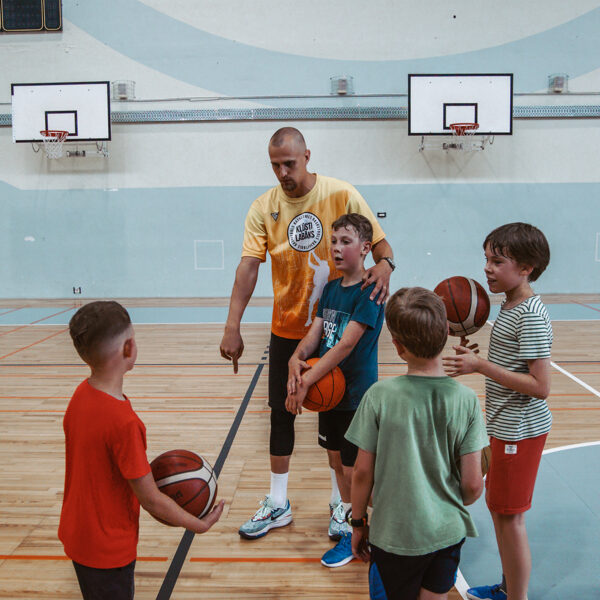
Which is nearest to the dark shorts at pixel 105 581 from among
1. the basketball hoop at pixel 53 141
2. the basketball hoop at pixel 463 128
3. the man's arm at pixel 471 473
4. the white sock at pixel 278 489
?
the man's arm at pixel 471 473

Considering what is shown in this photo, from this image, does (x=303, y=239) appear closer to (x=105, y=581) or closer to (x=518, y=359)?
(x=518, y=359)

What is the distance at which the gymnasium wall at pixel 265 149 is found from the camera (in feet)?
28.7

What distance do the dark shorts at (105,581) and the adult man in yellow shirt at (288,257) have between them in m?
1.02

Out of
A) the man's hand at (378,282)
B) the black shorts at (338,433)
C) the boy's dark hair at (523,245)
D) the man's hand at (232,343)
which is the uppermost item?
the boy's dark hair at (523,245)

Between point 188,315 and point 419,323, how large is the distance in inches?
276

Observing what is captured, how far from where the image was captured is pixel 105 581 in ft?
4.37

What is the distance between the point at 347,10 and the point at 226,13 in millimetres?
2046

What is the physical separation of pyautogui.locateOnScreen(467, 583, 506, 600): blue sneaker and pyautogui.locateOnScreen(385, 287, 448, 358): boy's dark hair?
3.84ft

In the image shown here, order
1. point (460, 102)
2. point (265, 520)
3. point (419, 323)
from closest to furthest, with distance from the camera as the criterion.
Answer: point (419, 323) → point (265, 520) → point (460, 102)

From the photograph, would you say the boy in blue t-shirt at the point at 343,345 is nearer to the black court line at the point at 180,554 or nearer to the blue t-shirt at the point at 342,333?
the blue t-shirt at the point at 342,333

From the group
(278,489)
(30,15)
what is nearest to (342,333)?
(278,489)

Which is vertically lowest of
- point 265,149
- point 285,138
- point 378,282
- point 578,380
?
point 578,380

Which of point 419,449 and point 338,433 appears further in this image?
point 338,433

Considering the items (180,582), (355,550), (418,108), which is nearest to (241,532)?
(180,582)
